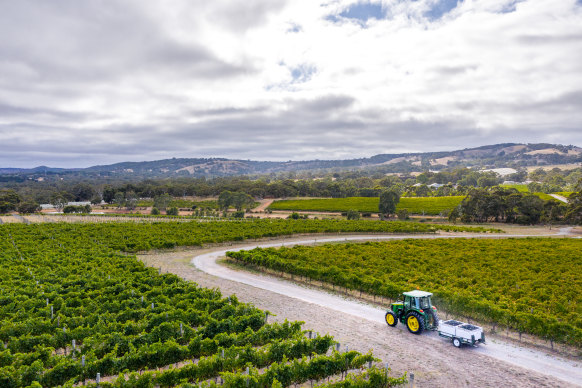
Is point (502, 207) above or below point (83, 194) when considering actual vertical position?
below

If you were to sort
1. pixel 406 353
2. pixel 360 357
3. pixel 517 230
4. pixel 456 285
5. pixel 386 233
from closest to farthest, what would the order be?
pixel 360 357
pixel 406 353
pixel 456 285
pixel 386 233
pixel 517 230

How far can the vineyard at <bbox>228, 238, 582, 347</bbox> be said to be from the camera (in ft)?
68.4

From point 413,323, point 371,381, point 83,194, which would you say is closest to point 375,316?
point 413,323

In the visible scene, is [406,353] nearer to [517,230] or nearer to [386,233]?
[386,233]

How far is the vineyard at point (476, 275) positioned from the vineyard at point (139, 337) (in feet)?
32.5

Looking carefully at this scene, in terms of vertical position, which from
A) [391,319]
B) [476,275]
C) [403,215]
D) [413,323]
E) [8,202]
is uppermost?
[8,202]

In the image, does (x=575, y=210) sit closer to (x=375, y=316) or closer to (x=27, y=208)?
(x=375, y=316)

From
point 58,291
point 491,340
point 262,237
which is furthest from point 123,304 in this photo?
point 262,237

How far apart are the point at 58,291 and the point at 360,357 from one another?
2310 centimetres

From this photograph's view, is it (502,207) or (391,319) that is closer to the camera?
(391,319)

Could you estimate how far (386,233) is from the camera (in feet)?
222

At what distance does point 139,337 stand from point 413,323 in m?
15.3

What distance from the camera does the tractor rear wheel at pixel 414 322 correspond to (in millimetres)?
19422

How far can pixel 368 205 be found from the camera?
11500 centimetres
